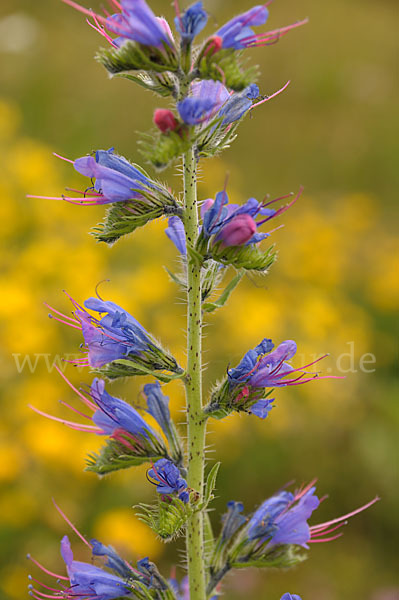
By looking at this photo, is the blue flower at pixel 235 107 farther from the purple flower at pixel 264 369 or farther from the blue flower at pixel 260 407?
the blue flower at pixel 260 407

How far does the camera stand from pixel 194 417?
2.08 metres

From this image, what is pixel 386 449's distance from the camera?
5164mm

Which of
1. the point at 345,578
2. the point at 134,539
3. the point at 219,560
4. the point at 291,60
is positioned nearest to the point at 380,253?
the point at 345,578

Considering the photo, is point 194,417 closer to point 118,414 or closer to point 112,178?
point 118,414

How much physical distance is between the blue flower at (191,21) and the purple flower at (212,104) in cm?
15

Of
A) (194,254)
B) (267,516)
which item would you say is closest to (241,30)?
(194,254)

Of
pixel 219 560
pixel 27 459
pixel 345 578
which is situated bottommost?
pixel 345 578

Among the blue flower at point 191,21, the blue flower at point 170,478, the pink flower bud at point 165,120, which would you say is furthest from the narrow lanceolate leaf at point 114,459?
the blue flower at point 191,21

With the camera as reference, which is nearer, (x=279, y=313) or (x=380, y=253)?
(x=279, y=313)

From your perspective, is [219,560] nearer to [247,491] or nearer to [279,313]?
[247,491]

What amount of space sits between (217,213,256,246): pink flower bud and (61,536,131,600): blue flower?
3.67ft

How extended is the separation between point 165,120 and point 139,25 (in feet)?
0.89

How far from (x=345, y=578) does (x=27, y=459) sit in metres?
2.45

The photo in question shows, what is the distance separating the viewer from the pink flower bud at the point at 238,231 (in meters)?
1.95
